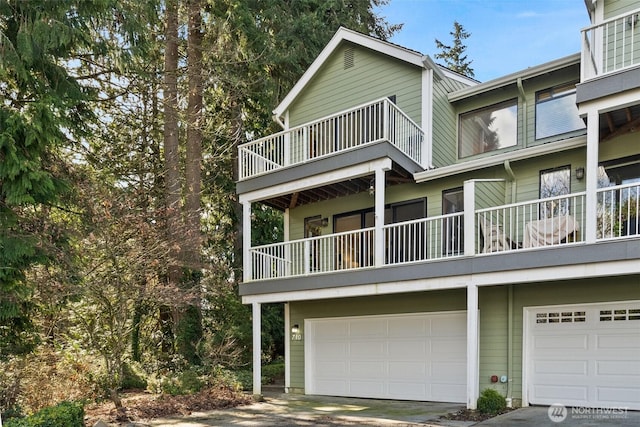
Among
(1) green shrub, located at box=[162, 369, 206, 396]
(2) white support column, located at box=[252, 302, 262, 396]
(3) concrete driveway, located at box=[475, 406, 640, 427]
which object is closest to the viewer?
(3) concrete driveway, located at box=[475, 406, 640, 427]

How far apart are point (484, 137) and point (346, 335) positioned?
6.07 m

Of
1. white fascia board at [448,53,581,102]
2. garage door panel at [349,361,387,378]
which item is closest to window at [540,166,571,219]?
white fascia board at [448,53,581,102]

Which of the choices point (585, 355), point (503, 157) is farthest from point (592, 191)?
point (585, 355)

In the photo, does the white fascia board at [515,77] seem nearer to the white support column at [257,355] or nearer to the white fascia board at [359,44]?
the white fascia board at [359,44]

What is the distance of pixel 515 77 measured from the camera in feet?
38.3

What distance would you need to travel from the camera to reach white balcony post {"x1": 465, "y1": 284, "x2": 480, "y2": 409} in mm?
9750

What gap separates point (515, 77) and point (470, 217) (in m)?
3.91

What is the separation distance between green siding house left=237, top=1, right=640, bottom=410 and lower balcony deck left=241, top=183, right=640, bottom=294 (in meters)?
0.05

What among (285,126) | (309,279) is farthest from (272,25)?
(309,279)

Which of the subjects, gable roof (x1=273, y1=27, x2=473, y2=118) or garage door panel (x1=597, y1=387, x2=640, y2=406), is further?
gable roof (x1=273, y1=27, x2=473, y2=118)

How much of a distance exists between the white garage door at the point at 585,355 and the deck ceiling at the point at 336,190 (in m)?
4.22

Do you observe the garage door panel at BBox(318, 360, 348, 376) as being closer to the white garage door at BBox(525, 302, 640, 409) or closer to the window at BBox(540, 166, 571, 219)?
the white garage door at BBox(525, 302, 640, 409)

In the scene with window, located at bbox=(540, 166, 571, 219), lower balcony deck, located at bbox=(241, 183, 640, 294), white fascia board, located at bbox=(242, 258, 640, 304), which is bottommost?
white fascia board, located at bbox=(242, 258, 640, 304)

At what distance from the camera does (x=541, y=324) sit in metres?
10.5
